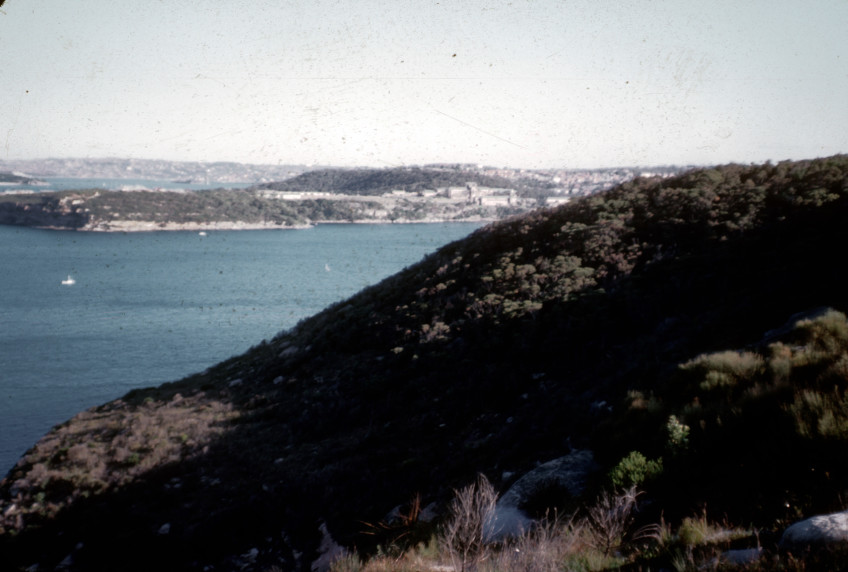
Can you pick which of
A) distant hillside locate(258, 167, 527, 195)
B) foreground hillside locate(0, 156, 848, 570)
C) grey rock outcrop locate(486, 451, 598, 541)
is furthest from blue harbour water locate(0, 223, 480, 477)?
grey rock outcrop locate(486, 451, 598, 541)

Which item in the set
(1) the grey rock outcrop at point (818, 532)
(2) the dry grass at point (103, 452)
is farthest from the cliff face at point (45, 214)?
(1) the grey rock outcrop at point (818, 532)

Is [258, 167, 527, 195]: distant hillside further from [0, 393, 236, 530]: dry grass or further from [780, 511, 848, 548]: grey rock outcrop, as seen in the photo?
[780, 511, 848, 548]: grey rock outcrop

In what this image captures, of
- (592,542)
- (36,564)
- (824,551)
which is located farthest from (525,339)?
(36,564)

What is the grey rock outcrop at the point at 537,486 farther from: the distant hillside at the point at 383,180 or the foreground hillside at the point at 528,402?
the distant hillside at the point at 383,180

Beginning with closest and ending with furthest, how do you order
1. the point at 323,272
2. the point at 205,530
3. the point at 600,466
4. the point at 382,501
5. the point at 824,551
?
the point at 824,551 → the point at 600,466 → the point at 382,501 → the point at 205,530 → the point at 323,272

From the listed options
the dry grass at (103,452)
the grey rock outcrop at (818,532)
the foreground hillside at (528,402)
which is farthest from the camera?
the dry grass at (103,452)

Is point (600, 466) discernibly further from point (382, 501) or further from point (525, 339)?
point (525, 339)
